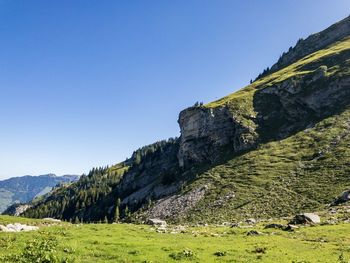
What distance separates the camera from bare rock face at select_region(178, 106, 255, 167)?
132 meters

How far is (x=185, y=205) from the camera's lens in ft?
318

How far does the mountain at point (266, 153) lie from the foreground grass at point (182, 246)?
35.7 m

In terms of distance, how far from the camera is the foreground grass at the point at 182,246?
27.2 meters

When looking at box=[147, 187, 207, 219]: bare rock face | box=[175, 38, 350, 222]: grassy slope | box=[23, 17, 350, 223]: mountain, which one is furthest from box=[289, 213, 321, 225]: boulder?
box=[147, 187, 207, 219]: bare rock face

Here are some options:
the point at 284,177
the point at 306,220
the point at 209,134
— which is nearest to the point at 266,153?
the point at 284,177

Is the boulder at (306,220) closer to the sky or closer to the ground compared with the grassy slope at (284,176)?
closer to the ground

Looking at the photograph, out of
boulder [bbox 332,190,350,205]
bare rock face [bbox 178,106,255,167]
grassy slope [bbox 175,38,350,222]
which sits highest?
bare rock face [bbox 178,106,255,167]

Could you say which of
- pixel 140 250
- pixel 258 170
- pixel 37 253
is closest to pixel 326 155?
pixel 258 170

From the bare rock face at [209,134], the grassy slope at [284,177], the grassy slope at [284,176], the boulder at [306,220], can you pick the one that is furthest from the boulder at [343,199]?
the bare rock face at [209,134]

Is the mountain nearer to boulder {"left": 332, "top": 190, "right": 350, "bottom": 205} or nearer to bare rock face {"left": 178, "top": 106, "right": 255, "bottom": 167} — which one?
bare rock face {"left": 178, "top": 106, "right": 255, "bottom": 167}

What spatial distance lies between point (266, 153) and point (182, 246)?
274 ft

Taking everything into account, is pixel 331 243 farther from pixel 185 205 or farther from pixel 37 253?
pixel 185 205

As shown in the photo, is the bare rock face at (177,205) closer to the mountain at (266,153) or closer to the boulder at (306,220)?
the mountain at (266,153)

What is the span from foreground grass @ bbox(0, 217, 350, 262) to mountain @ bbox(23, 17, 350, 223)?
3575 cm
